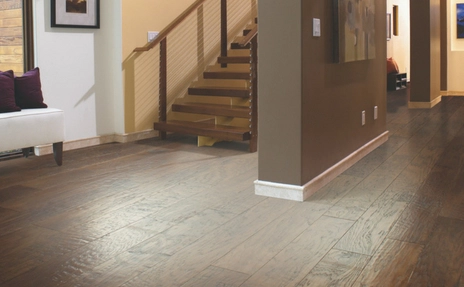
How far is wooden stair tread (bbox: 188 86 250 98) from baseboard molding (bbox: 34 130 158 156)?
→ 684mm

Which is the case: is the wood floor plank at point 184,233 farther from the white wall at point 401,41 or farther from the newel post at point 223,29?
the white wall at point 401,41

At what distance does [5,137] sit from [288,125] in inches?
87.5

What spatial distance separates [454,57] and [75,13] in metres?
8.41

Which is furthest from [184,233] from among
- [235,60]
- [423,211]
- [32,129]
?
[235,60]

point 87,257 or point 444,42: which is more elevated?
point 444,42

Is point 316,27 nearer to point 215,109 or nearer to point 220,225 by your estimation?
point 220,225

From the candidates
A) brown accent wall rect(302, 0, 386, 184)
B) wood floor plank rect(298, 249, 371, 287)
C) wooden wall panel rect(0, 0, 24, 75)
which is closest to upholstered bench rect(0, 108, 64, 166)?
wooden wall panel rect(0, 0, 24, 75)

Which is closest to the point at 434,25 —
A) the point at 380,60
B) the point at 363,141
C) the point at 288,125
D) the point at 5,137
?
the point at 380,60

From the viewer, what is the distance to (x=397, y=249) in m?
2.51

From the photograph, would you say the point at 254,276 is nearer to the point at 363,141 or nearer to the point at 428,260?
the point at 428,260

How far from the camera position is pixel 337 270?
2.28 meters

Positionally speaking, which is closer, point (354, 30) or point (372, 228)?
point (372, 228)

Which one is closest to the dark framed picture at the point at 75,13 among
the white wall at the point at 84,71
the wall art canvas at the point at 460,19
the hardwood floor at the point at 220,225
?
the white wall at the point at 84,71

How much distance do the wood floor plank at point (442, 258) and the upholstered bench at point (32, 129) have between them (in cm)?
306
